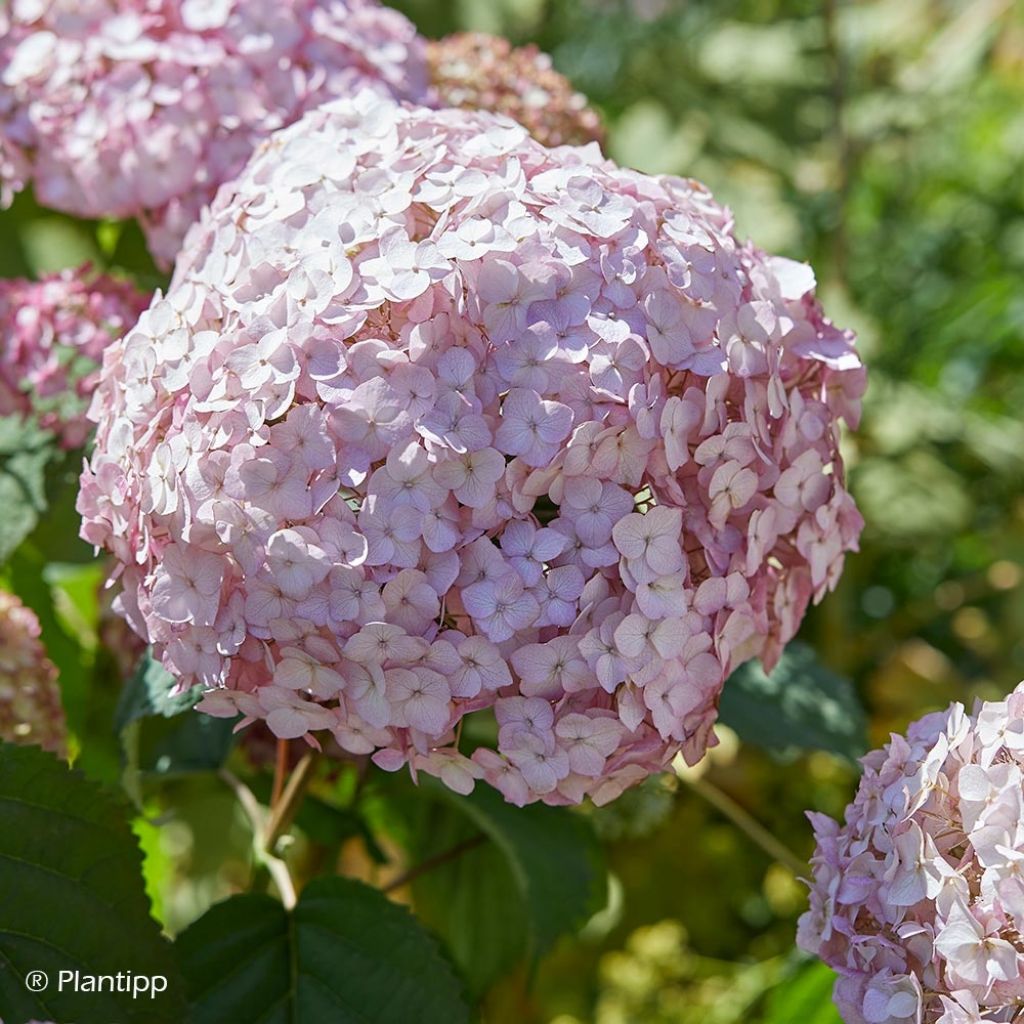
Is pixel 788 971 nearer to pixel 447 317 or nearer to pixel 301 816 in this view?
pixel 301 816

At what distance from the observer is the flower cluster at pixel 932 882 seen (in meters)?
0.51

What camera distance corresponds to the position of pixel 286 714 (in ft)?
1.91

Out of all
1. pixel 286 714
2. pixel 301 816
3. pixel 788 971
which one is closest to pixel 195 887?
Result: pixel 301 816

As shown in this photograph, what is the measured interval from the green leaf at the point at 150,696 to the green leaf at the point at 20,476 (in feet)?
0.40

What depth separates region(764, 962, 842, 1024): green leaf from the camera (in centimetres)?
81

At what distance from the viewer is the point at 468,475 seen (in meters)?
0.56

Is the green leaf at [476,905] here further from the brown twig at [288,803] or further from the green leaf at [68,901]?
the green leaf at [68,901]

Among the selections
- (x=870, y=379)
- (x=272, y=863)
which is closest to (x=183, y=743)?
(x=272, y=863)

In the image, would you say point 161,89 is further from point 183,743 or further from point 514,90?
point 183,743

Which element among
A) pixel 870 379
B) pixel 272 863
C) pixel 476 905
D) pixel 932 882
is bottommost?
pixel 476 905

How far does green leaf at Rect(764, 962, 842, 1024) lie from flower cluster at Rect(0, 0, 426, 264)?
599 millimetres

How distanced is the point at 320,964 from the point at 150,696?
0.55 feet

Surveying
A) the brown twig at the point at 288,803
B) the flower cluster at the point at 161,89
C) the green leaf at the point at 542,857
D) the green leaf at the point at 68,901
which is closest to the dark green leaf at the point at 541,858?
the green leaf at the point at 542,857

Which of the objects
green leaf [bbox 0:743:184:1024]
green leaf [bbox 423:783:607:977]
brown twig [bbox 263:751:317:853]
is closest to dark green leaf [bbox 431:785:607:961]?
green leaf [bbox 423:783:607:977]
